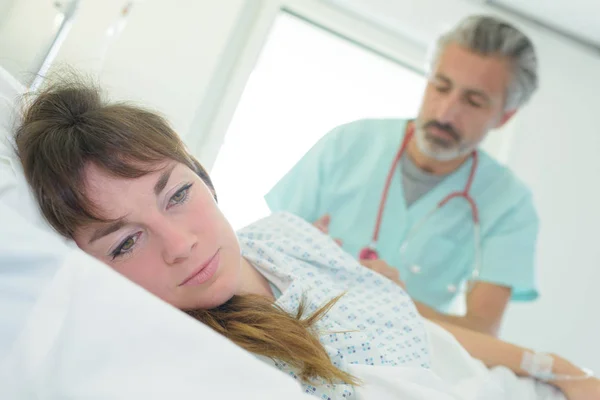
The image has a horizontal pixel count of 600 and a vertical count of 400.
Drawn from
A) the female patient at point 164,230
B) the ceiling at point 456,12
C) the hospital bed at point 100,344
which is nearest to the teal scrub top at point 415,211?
the female patient at point 164,230

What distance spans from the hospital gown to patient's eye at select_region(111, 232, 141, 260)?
25 cm

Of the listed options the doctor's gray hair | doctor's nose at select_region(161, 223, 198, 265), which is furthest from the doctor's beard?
doctor's nose at select_region(161, 223, 198, 265)

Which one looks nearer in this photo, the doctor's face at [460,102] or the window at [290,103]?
the doctor's face at [460,102]

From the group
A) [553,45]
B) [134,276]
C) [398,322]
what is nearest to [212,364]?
[134,276]

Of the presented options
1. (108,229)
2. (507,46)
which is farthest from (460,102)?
(108,229)

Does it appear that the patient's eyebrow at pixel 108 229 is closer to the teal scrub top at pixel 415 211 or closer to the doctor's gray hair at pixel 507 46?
the teal scrub top at pixel 415 211

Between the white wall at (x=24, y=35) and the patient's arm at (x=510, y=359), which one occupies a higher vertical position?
the white wall at (x=24, y=35)

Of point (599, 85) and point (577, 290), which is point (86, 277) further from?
point (599, 85)

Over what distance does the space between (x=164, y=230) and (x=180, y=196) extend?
0.26ft

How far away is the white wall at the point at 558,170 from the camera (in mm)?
1963

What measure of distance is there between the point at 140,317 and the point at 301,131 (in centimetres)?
165

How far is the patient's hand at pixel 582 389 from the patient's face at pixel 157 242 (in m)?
0.70

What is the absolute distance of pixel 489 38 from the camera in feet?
4.44

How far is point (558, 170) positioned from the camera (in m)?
2.04
